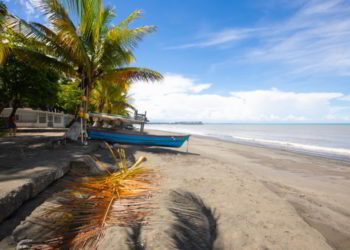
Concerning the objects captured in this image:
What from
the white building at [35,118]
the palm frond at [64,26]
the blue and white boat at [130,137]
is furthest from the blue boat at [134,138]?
the white building at [35,118]

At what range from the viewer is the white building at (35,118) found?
2400cm

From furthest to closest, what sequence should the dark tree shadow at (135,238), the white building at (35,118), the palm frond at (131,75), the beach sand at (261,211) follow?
1. the white building at (35,118)
2. the palm frond at (131,75)
3. the beach sand at (261,211)
4. the dark tree shadow at (135,238)

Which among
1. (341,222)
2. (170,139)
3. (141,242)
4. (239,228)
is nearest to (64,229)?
(141,242)

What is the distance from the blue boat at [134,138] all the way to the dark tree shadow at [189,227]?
7663 millimetres

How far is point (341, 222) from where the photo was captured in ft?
15.0

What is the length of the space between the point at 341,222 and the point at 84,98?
9662mm

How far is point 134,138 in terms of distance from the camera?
12.0 meters

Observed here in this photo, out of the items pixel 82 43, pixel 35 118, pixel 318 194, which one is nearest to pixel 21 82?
pixel 82 43

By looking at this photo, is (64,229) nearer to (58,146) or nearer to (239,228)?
(239,228)

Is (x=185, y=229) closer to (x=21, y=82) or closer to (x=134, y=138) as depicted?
(x=134, y=138)

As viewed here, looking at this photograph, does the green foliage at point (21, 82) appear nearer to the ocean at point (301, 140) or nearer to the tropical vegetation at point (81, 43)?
the tropical vegetation at point (81, 43)

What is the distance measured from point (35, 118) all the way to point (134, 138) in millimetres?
20015

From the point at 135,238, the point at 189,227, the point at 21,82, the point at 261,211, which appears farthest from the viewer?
the point at 21,82

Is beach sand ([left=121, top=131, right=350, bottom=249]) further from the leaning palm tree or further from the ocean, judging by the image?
the ocean
